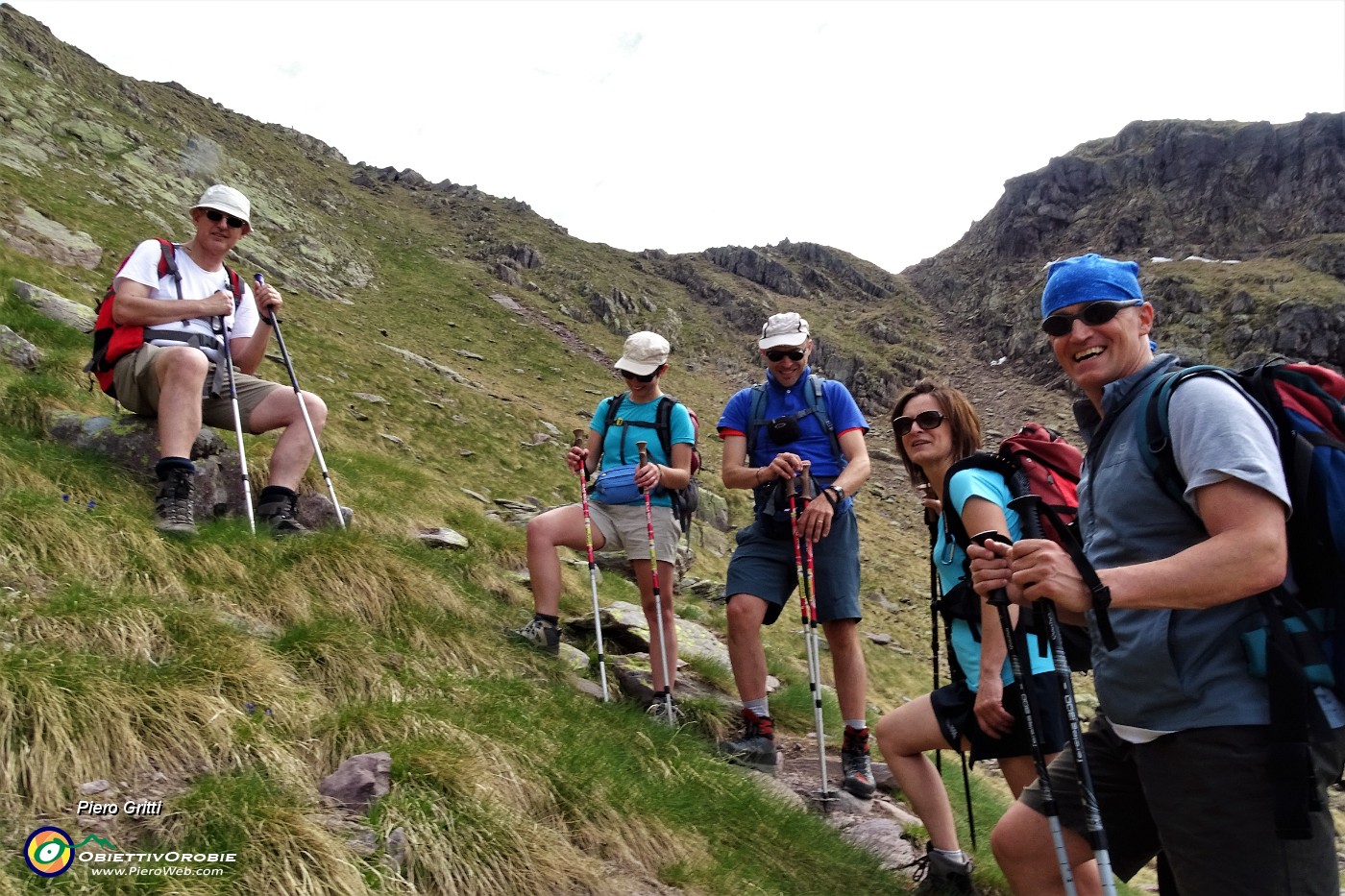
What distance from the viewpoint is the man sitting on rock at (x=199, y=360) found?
19.4ft

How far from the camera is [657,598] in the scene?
627 cm

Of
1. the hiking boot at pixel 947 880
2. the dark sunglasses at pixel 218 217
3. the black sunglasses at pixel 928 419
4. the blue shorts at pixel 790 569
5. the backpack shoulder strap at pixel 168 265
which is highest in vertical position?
the dark sunglasses at pixel 218 217

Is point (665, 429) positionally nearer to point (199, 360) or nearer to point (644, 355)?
point (644, 355)

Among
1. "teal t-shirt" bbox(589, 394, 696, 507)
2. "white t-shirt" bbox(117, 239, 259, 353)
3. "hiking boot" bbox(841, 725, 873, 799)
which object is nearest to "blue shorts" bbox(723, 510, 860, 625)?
"teal t-shirt" bbox(589, 394, 696, 507)

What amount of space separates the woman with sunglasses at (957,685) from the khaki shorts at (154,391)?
18.8 ft

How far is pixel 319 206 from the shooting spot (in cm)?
6912

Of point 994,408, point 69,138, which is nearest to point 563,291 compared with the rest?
point 69,138

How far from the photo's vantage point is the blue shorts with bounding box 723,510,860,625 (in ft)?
19.6

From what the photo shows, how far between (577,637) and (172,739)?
468 centimetres

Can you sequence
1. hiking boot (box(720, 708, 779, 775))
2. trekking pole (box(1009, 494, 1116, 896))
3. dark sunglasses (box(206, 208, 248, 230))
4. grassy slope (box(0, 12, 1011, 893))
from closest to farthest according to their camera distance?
trekking pole (box(1009, 494, 1116, 896)), grassy slope (box(0, 12, 1011, 893)), hiking boot (box(720, 708, 779, 775)), dark sunglasses (box(206, 208, 248, 230))

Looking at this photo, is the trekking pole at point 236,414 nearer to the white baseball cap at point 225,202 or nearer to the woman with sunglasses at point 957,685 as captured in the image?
the white baseball cap at point 225,202

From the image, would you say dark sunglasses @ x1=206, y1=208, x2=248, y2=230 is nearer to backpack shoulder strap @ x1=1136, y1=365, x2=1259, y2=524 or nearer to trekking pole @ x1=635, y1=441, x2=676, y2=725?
trekking pole @ x1=635, y1=441, x2=676, y2=725

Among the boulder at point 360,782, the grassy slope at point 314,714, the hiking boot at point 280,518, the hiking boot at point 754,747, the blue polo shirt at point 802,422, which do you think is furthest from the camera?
the hiking boot at point 280,518

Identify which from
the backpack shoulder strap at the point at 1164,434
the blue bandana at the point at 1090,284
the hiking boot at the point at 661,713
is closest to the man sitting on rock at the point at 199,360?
the hiking boot at the point at 661,713
